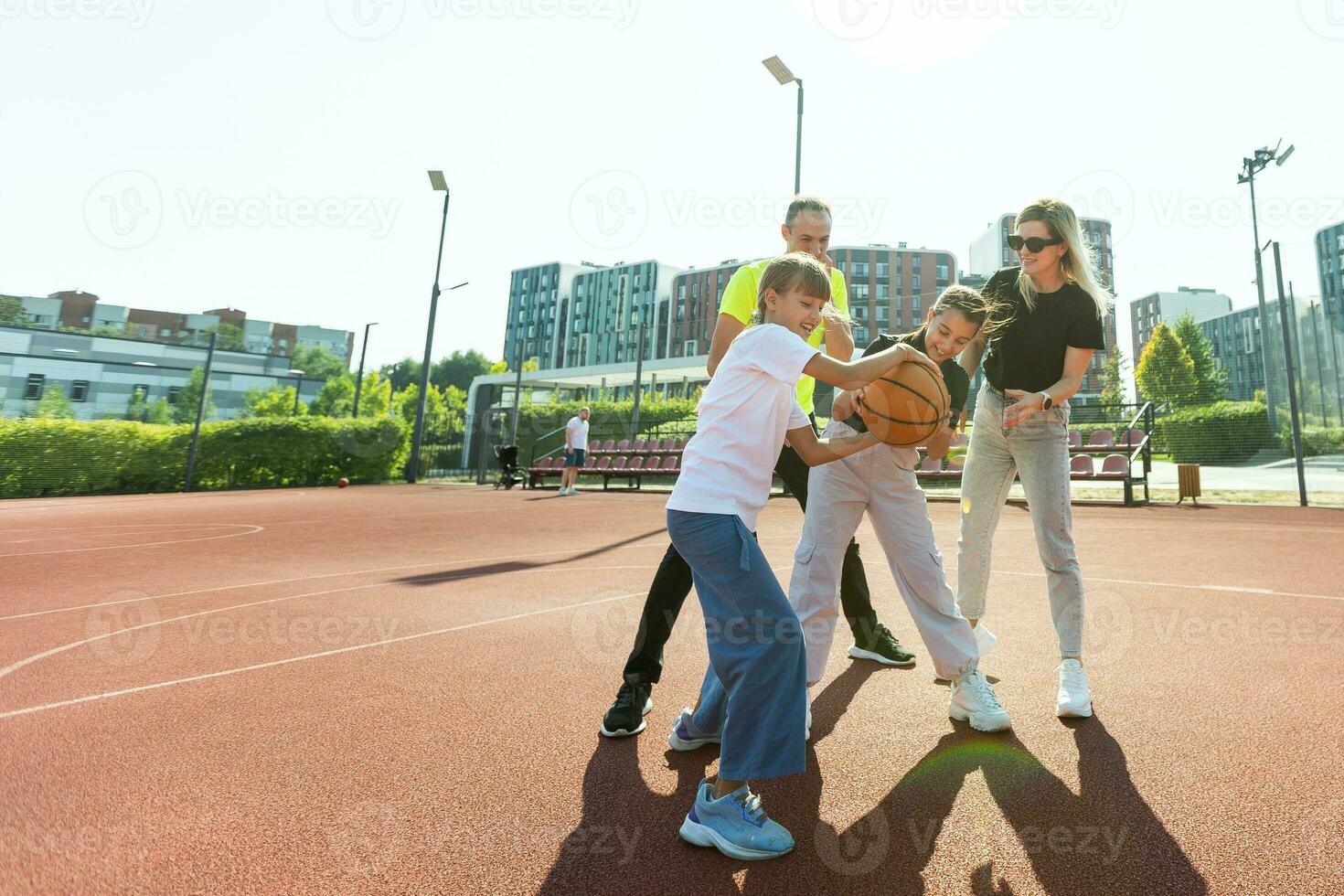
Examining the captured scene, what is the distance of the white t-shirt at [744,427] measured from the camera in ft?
6.88

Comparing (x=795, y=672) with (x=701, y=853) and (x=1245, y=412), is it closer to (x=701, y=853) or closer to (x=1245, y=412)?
(x=701, y=853)

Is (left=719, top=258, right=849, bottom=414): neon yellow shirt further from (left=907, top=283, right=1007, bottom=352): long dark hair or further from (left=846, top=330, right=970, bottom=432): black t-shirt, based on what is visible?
(left=907, top=283, right=1007, bottom=352): long dark hair

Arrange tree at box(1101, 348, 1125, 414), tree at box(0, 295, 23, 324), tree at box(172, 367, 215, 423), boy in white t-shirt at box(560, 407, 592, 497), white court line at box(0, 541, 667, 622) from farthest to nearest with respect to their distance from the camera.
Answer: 1. tree at box(0, 295, 23, 324)
2. tree at box(172, 367, 215, 423)
3. tree at box(1101, 348, 1125, 414)
4. boy in white t-shirt at box(560, 407, 592, 497)
5. white court line at box(0, 541, 667, 622)

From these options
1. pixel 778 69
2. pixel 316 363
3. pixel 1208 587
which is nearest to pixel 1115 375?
pixel 778 69

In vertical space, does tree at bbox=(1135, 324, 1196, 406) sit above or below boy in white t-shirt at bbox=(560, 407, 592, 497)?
above

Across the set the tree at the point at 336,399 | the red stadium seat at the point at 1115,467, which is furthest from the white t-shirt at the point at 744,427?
the tree at the point at 336,399

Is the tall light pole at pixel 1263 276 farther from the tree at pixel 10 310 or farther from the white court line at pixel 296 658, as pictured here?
the tree at pixel 10 310

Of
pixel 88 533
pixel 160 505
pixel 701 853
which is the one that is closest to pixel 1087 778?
pixel 701 853

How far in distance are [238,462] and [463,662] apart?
23.4 m

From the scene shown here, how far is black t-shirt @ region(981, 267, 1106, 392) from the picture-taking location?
3070 millimetres

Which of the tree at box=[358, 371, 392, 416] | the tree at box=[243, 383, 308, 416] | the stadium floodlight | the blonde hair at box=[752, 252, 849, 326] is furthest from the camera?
the tree at box=[243, 383, 308, 416]

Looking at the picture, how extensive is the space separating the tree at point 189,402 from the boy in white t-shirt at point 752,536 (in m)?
70.5

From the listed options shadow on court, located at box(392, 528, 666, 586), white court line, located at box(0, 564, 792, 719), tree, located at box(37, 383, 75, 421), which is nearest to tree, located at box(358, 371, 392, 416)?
tree, located at box(37, 383, 75, 421)

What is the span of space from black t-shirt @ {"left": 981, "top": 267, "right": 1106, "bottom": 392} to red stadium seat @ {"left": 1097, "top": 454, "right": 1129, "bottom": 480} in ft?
42.3
